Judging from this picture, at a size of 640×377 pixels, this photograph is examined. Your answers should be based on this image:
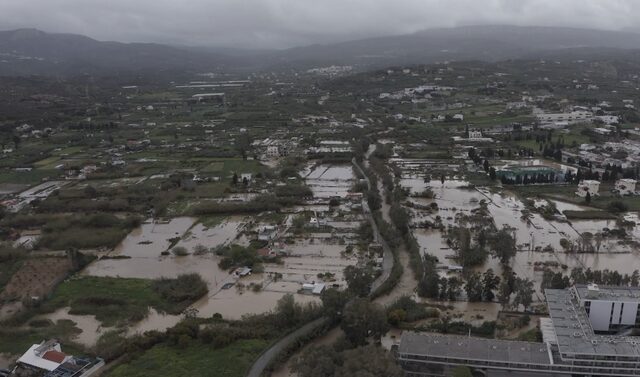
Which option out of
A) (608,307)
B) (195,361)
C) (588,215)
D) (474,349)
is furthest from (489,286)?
(588,215)

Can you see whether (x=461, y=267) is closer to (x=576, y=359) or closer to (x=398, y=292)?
(x=398, y=292)

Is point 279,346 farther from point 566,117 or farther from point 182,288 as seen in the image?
point 566,117

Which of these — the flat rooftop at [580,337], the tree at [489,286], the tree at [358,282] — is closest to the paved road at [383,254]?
the tree at [358,282]

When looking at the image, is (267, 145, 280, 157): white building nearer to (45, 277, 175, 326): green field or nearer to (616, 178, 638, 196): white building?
(45, 277, 175, 326): green field

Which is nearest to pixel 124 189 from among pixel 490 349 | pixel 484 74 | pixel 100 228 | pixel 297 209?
pixel 100 228

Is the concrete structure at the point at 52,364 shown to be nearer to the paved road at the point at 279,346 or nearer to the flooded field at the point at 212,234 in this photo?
the paved road at the point at 279,346

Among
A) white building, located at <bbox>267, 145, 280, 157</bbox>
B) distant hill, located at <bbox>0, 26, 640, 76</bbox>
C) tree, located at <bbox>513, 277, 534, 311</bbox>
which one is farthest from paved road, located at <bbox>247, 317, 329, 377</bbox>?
distant hill, located at <bbox>0, 26, 640, 76</bbox>
